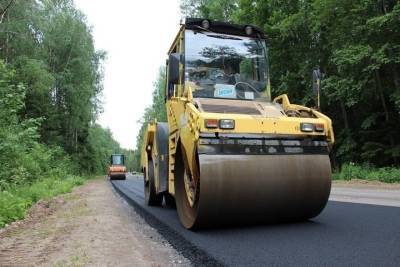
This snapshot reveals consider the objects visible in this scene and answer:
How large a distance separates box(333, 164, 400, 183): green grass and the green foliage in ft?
5.36

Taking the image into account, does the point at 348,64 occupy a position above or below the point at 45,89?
below

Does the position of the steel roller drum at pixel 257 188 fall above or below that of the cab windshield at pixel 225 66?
below

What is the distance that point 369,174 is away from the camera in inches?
763

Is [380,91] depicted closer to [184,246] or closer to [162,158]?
[162,158]

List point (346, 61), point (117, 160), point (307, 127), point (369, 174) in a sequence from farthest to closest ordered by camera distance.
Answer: point (117, 160) → point (346, 61) → point (369, 174) → point (307, 127)

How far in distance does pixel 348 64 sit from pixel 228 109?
15.6 meters

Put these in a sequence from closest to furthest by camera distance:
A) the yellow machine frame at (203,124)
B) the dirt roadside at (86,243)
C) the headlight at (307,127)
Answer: the dirt roadside at (86,243), the yellow machine frame at (203,124), the headlight at (307,127)

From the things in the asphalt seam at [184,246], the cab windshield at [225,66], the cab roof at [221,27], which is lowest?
the asphalt seam at [184,246]

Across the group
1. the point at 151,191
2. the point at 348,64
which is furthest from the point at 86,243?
the point at 348,64

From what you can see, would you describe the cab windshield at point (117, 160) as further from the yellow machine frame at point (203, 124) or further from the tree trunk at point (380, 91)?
the yellow machine frame at point (203, 124)

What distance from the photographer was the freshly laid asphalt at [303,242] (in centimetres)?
429

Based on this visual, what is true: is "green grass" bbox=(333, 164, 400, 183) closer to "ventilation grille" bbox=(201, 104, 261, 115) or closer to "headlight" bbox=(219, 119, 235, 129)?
"ventilation grille" bbox=(201, 104, 261, 115)

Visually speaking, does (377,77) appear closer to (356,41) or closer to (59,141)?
(356,41)

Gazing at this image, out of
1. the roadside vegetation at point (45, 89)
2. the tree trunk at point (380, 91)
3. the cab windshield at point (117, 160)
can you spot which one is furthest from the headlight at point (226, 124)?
the cab windshield at point (117, 160)
